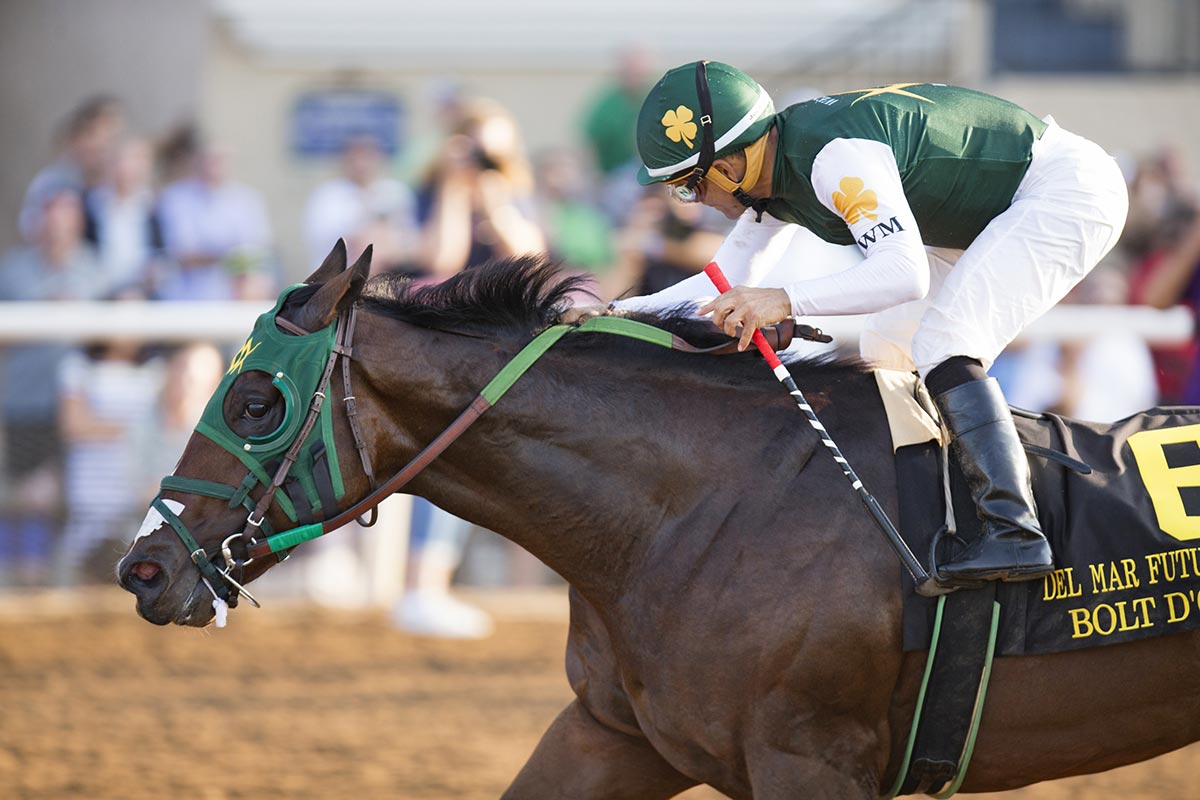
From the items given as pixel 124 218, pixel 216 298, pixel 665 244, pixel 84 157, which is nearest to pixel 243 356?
pixel 665 244

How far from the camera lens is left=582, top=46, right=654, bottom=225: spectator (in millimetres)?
10227

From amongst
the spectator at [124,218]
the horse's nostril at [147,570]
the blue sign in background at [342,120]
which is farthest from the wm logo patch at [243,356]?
the blue sign in background at [342,120]

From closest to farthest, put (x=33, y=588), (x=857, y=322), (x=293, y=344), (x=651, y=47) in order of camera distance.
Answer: (x=293, y=344) < (x=857, y=322) < (x=33, y=588) < (x=651, y=47)

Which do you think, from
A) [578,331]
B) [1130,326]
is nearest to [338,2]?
[1130,326]

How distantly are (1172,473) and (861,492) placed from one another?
2.46ft

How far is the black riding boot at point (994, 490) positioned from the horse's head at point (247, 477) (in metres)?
1.33

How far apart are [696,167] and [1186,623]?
4.90 ft

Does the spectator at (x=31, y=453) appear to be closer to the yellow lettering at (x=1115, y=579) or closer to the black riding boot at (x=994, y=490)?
the black riding boot at (x=994, y=490)

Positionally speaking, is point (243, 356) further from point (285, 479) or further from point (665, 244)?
point (665, 244)

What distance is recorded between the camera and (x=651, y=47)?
490 inches

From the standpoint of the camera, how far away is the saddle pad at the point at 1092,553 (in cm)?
306

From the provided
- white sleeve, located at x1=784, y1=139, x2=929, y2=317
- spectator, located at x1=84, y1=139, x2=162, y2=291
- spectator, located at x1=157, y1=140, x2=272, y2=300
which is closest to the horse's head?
white sleeve, located at x1=784, y1=139, x2=929, y2=317

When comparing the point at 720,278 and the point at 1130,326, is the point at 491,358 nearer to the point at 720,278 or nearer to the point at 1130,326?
the point at 720,278

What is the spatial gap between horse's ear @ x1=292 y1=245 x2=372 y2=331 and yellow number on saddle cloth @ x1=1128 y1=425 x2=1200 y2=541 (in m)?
1.82
